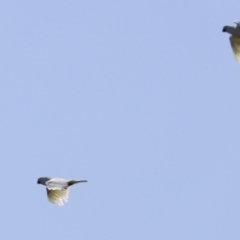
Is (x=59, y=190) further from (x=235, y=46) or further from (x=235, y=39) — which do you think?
(x=235, y=39)

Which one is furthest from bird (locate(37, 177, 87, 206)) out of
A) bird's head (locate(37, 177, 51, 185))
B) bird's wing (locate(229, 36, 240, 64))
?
bird's wing (locate(229, 36, 240, 64))

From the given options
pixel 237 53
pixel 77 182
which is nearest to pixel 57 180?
pixel 77 182

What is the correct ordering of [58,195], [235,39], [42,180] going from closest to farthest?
[58,195]
[235,39]
[42,180]

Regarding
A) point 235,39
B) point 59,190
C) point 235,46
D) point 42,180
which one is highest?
point 235,39

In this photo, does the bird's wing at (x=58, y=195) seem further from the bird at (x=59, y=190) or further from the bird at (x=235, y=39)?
the bird at (x=235, y=39)

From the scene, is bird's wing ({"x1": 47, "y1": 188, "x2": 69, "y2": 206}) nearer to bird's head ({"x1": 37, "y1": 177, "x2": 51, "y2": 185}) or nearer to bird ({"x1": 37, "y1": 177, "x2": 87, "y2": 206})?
bird ({"x1": 37, "y1": 177, "x2": 87, "y2": 206})


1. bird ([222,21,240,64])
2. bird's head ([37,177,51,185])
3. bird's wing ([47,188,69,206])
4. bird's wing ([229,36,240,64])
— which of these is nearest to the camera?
bird ([222,21,240,64])

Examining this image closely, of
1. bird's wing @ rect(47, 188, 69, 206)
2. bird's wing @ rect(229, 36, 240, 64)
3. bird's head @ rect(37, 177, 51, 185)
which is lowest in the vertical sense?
bird's wing @ rect(47, 188, 69, 206)

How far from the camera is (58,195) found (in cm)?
4466

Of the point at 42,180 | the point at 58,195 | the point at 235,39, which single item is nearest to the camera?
the point at 58,195

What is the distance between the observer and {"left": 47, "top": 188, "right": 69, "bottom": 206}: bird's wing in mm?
44312

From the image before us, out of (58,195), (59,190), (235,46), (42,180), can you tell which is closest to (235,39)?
(235,46)

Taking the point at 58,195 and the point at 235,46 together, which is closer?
the point at 58,195

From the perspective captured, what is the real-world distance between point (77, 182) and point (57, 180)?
0.95 metres
